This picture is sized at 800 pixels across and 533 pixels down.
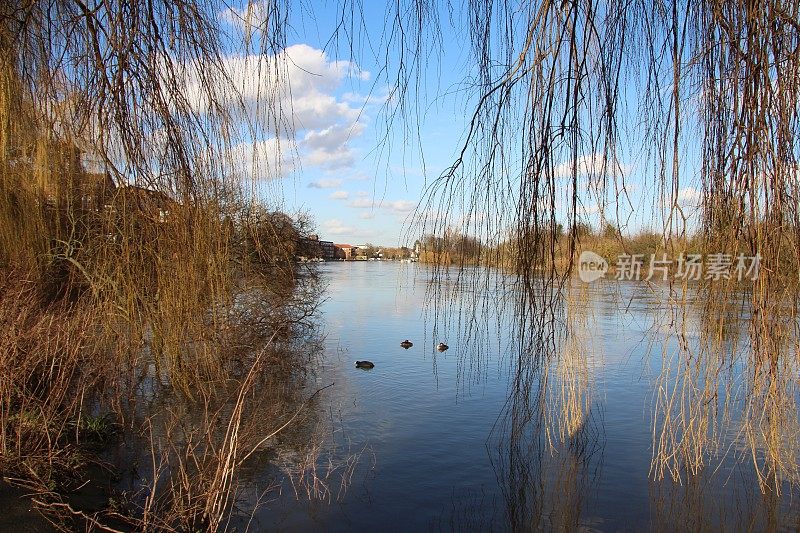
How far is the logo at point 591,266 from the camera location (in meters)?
2.07

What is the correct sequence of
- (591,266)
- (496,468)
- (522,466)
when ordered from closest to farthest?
1. (591,266)
2. (522,466)
3. (496,468)

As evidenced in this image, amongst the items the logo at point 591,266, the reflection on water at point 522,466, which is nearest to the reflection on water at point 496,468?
the reflection on water at point 522,466

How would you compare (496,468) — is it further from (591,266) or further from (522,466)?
(591,266)

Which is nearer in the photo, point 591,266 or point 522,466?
point 591,266

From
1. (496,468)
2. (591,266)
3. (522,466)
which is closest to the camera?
(591,266)

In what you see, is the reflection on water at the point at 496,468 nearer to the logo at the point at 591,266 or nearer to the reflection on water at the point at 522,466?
the reflection on water at the point at 522,466

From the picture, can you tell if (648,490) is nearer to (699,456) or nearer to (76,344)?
(699,456)

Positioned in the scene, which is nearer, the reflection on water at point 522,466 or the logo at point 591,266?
the logo at point 591,266

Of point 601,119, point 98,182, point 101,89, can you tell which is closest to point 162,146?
point 101,89

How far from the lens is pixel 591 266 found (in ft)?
7.59

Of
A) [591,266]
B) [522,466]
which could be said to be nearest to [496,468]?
[522,466]

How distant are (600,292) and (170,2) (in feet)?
7.40

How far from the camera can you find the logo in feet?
6.79

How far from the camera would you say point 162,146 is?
217cm
